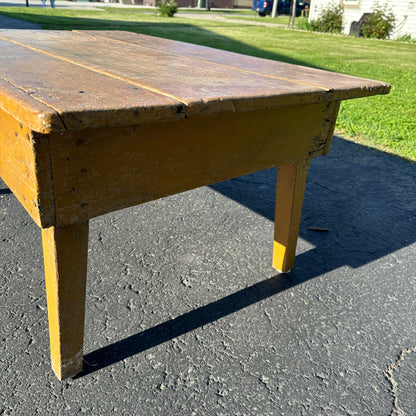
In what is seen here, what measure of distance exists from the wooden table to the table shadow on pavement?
366 mm

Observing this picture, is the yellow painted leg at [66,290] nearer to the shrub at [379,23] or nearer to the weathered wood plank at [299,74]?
the weathered wood plank at [299,74]

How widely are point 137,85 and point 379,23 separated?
42.1ft

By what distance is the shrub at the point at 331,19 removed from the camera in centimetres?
1337

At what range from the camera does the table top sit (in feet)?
2.88

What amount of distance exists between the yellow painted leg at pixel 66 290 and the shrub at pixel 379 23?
1300 centimetres

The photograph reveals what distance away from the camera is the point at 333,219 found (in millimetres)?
2324

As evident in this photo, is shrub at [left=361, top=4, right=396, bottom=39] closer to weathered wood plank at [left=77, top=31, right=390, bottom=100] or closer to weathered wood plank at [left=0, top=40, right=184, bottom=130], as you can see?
weathered wood plank at [left=77, top=31, right=390, bottom=100]

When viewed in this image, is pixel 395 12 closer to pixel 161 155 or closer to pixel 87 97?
pixel 161 155

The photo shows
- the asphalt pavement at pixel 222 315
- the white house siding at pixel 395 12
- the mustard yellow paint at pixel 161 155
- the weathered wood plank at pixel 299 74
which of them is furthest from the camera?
the white house siding at pixel 395 12

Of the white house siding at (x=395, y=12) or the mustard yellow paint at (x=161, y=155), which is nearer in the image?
the mustard yellow paint at (x=161, y=155)

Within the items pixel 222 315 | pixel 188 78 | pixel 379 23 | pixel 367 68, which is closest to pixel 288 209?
pixel 222 315

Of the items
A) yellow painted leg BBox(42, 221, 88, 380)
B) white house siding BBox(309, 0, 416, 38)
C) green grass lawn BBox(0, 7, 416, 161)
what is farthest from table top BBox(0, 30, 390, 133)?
white house siding BBox(309, 0, 416, 38)

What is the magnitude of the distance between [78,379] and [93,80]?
845 mm

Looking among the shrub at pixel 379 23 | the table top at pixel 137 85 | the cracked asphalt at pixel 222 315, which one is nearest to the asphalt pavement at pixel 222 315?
the cracked asphalt at pixel 222 315
